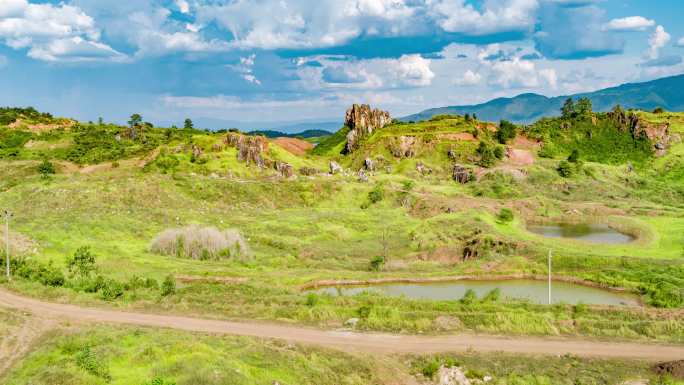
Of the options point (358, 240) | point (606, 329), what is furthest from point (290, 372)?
point (358, 240)

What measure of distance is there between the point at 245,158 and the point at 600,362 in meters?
70.7

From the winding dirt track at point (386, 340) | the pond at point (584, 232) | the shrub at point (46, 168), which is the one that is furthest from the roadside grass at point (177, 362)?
the shrub at point (46, 168)

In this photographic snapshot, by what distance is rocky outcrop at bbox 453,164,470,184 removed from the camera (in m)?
92.8

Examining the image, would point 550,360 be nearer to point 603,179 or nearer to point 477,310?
point 477,310

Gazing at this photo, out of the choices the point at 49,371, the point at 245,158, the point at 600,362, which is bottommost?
the point at 600,362

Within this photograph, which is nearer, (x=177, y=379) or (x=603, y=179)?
(x=177, y=379)

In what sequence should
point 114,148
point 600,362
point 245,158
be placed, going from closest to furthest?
point 600,362
point 245,158
point 114,148

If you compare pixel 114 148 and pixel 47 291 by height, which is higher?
pixel 114 148

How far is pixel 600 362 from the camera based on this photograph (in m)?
29.1

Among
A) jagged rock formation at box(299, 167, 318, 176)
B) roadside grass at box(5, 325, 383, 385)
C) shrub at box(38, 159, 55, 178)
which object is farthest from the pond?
shrub at box(38, 159, 55, 178)

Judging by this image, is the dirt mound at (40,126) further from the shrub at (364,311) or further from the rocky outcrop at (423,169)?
the shrub at (364,311)

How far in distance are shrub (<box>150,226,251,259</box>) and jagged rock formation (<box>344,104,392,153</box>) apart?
67.5m

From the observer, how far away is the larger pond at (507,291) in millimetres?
43500

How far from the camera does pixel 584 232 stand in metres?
66.8
